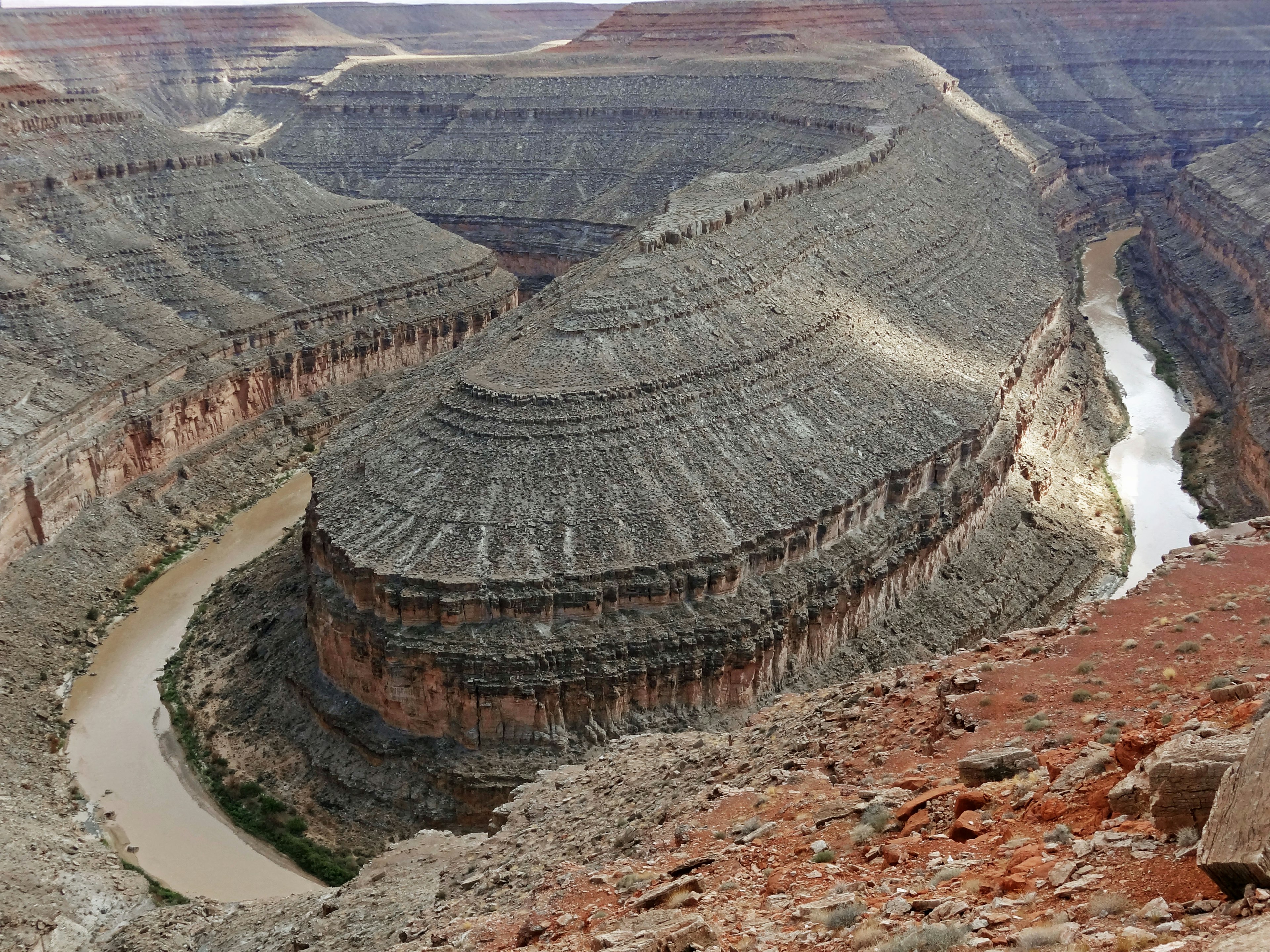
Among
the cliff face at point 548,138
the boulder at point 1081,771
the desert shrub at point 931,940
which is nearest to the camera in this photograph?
the desert shrub at point 931,940

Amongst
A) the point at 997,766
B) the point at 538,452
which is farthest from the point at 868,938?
the point at 538,452

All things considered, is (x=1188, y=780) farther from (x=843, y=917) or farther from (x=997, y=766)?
(x=997, y=766)

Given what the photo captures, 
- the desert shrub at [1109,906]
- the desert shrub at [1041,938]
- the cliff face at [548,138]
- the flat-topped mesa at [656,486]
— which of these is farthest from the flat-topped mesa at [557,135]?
the desert shrub at [1041,938]

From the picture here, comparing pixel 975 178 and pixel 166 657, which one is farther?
pixel 975 178

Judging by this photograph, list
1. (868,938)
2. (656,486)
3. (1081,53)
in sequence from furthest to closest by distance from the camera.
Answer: (1081,53), (656,486), (868,938)

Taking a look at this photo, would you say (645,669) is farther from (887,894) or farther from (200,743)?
(887,894)

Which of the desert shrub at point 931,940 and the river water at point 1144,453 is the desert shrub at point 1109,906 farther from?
the river water at point 1144,453

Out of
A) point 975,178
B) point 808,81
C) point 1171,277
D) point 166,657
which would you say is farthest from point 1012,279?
point 166,657
